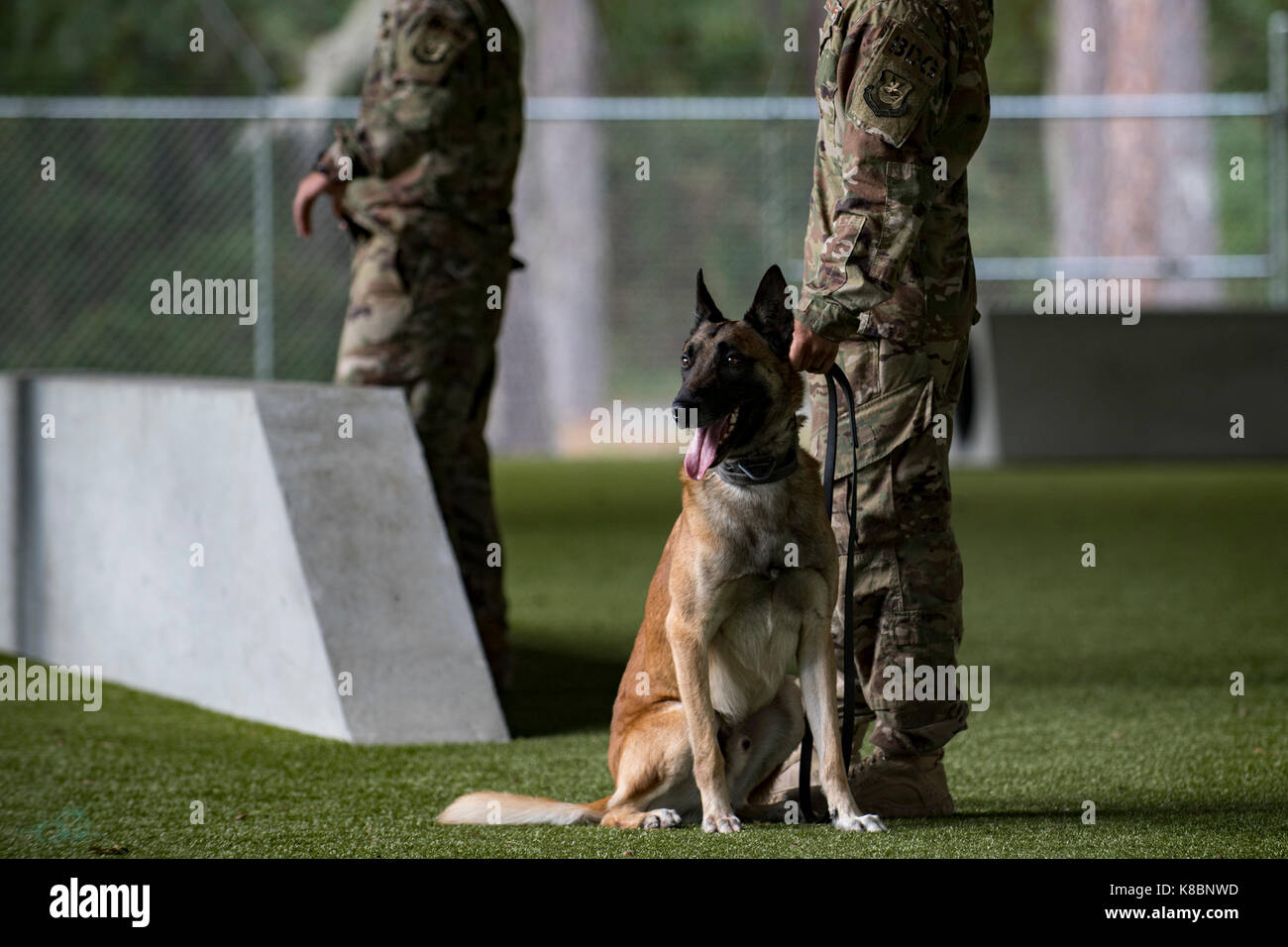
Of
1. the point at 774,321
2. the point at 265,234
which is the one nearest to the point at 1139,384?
the point at 265,234

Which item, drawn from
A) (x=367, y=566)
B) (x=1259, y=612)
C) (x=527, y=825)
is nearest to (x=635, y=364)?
(x=1259, y=612)

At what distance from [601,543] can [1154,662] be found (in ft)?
13.3

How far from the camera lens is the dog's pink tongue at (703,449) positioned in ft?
11.9

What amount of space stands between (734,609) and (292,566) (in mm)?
1667

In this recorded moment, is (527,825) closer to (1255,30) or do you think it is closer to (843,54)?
(843,54)

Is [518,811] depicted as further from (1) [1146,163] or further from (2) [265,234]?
(1) [1146,163]

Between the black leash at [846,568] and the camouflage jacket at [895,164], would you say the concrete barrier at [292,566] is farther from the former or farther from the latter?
the camouflage jacket at [895,164]

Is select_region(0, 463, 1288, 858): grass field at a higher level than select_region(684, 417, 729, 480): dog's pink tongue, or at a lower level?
lower

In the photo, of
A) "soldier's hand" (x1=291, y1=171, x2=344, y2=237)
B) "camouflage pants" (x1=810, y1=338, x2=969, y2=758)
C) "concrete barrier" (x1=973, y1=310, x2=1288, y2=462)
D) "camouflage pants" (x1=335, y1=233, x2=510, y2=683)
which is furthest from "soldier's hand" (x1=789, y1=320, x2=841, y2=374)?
"concrete barrier" (x1=973, y1=310, x2=1288, y2=462)

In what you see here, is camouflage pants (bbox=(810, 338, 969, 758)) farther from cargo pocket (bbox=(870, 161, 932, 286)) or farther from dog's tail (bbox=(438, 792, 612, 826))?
dog's tail (bbox=(438, 792, 612, 826))

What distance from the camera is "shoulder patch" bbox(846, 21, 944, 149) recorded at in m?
3.77

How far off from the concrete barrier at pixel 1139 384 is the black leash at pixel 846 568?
34.5 ft

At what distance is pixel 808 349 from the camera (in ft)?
12.1

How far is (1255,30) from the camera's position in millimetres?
27359
